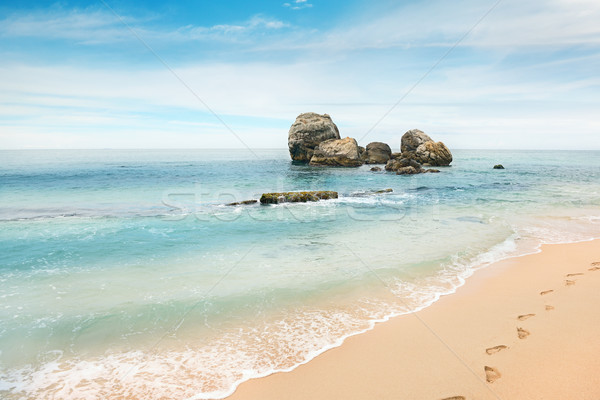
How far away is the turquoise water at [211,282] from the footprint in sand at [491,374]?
192 cm

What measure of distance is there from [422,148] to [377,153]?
29.3 feet

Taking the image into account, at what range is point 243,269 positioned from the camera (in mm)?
8844

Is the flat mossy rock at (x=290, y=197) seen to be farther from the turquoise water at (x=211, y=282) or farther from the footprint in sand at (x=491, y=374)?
the footprint in sand at (x=491, y=374)

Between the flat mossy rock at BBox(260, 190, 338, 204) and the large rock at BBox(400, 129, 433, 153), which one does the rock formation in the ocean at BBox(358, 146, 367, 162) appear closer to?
the large rock at BBox(400, 129, 433, 153)

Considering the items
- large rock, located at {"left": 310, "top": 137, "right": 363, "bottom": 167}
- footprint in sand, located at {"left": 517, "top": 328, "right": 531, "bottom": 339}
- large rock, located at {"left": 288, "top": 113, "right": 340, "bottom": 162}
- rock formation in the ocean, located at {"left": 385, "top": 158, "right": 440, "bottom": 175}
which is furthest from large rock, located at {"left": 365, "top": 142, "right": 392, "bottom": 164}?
footprint in sand, located at {"left": 517, "top": 328, "right": 531, "bottom": 339}

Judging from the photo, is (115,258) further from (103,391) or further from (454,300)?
(454,300)

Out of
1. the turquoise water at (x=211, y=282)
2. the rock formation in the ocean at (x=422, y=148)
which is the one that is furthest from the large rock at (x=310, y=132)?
the turquoise water at (x=211, y=282)

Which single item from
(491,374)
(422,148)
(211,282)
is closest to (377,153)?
(422,148)

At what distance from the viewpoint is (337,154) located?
52844 mm

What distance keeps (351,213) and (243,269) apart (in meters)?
9.36

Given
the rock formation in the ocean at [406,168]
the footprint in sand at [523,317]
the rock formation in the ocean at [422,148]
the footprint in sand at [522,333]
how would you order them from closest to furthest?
the footprint in sand at [522,333], the footprint in sand at [523,317], the rock formation in the ocean at [406,168], the rock formation in the ocean at [422,148]

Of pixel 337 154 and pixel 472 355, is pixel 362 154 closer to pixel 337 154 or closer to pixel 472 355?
pixel 337 154

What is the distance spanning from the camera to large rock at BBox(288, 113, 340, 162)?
5531cm

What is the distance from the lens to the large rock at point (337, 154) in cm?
5222
